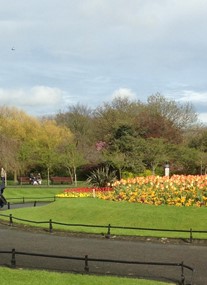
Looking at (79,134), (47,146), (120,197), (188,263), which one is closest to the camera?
(188,263)

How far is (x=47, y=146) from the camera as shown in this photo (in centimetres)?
5872

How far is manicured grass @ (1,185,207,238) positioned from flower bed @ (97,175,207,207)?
0.68 metres

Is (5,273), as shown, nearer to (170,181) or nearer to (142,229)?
(142,229)

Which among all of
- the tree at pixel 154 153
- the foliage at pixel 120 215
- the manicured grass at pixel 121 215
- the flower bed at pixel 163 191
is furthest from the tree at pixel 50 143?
the foliage at pixel 120 215

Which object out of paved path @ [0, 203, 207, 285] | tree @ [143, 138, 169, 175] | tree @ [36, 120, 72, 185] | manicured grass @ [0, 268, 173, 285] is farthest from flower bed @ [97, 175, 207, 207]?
tree @ [36, 120, 72, 185]

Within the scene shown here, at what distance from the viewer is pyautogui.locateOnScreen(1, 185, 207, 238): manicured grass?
15375 millimetres

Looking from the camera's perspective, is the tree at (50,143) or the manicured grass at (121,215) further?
the tree at (50,143)

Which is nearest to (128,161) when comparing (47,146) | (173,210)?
(47,146)

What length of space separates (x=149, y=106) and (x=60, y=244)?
5030 centimetres

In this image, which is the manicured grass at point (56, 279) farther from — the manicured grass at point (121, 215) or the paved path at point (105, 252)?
the manicured grass at point (121, 215)

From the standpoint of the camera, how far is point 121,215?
17.0 metres

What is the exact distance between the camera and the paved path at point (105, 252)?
9.94m

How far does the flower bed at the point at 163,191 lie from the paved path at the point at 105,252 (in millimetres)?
4039

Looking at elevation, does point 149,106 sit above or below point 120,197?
above
